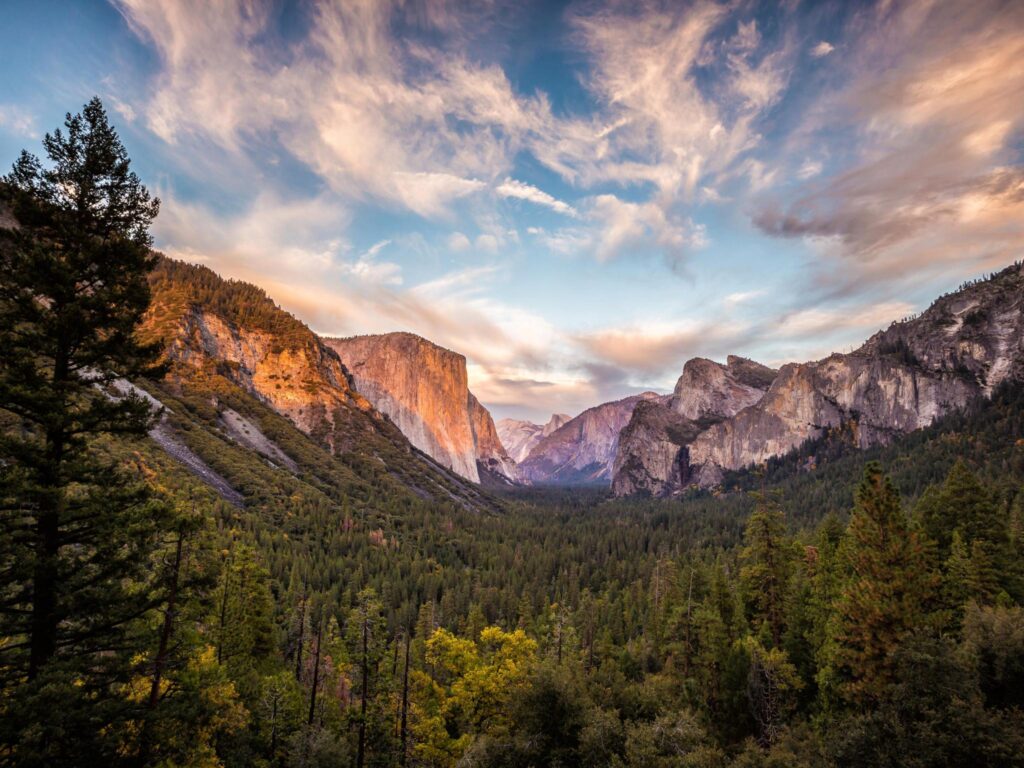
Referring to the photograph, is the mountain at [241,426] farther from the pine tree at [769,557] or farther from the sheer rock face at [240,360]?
the pine tree at [769,557]

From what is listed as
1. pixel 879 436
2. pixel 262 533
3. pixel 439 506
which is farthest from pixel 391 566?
pixel 879 436

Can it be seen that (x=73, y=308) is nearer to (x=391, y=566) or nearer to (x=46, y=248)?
(x=46, y=248)

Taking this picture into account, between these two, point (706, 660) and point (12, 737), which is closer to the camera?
point (12, 737)

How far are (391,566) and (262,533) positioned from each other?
25.3 m

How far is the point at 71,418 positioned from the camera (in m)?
10.8

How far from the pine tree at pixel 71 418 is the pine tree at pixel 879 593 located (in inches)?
1034

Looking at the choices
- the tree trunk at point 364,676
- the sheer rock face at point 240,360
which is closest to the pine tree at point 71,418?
the tree trunk at point 364,676

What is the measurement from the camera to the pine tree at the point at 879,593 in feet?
65.2

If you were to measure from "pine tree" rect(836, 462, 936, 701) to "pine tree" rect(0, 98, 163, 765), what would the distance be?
26274mm

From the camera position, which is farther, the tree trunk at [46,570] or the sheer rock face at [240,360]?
the sheer rock face at [240,360]

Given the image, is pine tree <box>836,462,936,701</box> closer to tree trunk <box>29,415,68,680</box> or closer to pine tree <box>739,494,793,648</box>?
pine tree <box>739,494,793,648</box>

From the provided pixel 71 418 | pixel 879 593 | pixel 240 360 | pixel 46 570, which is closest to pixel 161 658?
pixel 46 570

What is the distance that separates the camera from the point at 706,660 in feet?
→ 105

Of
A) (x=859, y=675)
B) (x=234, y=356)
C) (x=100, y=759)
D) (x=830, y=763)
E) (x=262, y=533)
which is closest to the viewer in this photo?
(x=100, y=759)
